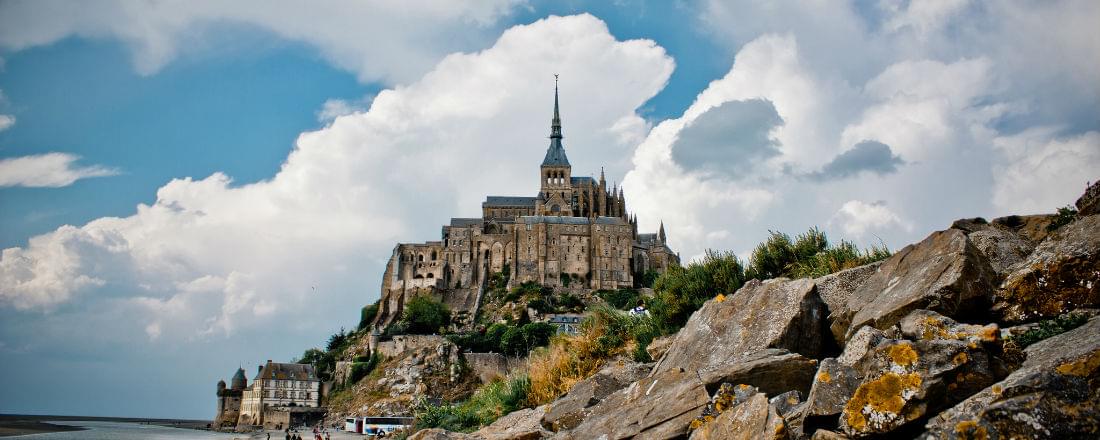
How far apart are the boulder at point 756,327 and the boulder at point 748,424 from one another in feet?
6.36

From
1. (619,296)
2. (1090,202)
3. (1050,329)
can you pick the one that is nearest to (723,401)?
(1050,329)

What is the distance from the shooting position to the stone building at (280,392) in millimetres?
81562

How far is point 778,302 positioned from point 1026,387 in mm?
4750

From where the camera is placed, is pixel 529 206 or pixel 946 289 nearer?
pixel 946 289

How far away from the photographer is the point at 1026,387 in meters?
5.78

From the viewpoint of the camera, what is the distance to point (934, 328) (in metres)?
7.80

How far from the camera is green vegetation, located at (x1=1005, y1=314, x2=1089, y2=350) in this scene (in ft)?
24.4

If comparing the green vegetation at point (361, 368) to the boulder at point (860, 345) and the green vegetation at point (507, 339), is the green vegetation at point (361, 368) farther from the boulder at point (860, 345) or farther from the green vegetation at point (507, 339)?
→ the boulder at point (860, 345)

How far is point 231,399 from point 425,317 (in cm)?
2532

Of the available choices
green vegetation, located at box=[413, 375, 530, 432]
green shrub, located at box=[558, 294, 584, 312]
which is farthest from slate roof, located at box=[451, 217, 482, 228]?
green vegetation, located at box=[413, 375, 530, 432]

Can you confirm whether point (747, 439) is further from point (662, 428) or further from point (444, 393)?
point (444, 393)

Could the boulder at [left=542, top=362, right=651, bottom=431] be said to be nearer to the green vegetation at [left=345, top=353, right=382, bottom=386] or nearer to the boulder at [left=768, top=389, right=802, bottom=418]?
the boulder at [left=768, top=389, right=802, bottom=418]

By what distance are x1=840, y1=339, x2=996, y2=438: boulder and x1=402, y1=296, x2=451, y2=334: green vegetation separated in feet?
282

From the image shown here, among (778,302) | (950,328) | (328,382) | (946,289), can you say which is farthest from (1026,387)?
(328,382)
